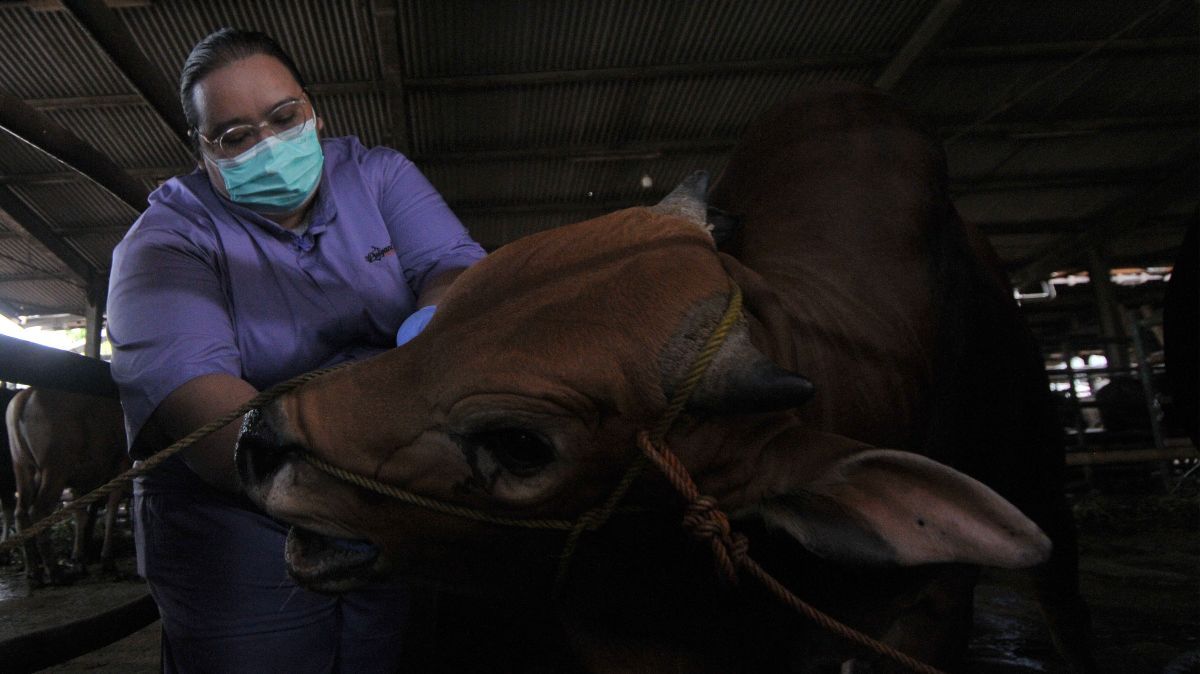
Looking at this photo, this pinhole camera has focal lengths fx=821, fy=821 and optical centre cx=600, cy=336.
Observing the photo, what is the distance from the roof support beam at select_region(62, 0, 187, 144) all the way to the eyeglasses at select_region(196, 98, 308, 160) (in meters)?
1.57

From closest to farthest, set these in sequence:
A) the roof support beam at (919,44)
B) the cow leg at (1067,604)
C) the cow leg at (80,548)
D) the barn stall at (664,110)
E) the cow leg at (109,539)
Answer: the cow leg at (1067,604), the barn stall at (664,110), the roof support beam at (919,44), the cow leg at (80,548), the cow leg at (109,539)

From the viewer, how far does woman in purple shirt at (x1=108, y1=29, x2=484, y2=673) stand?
5.65 feet

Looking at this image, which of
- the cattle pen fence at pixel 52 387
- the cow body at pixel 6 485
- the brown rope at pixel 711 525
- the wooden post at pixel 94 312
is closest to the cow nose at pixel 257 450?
the brown rope at pixel 711 525

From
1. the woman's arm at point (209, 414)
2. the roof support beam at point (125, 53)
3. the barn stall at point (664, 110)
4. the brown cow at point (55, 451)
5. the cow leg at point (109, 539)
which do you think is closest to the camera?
the woman's arm at point (209, 414)

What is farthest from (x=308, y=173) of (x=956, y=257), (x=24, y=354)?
(x=956, y=257)

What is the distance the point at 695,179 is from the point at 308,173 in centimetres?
103

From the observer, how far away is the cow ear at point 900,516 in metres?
1.21

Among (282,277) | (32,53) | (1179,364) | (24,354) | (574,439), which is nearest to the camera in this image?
(574,439)

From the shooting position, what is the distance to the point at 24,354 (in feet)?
6.05

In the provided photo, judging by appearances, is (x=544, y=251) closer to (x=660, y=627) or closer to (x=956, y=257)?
(x=660, y=627)

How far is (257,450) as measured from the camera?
137 cm

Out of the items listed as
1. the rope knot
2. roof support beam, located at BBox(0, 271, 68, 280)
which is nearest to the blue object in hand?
the rope knot

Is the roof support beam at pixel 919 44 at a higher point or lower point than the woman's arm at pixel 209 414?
higher

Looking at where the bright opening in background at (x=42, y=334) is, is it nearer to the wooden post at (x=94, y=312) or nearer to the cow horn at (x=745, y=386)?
the wooden post at (x=94, y=312)
